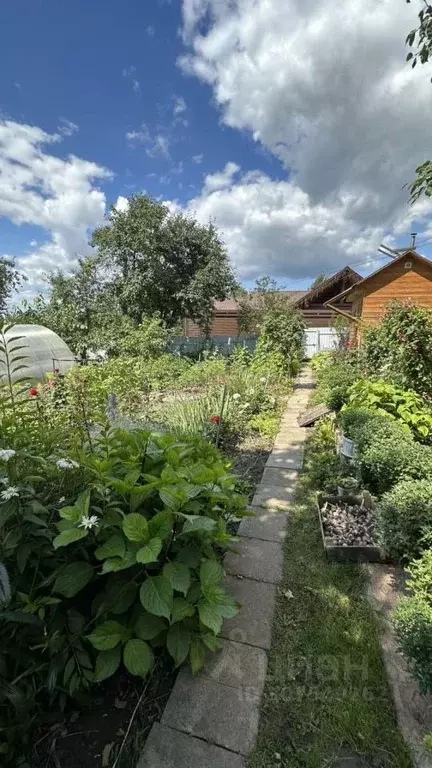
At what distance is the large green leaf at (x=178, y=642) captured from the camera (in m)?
1.23

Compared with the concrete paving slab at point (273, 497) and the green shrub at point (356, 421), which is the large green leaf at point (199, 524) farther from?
the green shrub at point (356, 421)

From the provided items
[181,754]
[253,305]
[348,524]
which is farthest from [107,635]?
[253,305]

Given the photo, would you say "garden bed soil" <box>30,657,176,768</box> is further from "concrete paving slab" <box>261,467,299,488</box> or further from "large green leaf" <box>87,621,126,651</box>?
"concrete paving slab" <box>261,467,299,488</box>

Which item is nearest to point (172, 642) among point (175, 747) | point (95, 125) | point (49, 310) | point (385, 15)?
point (175, 747)

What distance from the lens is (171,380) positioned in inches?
301

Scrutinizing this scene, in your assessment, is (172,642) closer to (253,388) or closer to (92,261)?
(253,388)

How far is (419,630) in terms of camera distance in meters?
1.24

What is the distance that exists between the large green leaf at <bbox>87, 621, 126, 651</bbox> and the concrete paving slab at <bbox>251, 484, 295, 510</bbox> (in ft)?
6.13

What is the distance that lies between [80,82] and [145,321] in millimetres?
6270

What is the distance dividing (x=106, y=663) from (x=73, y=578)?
33 cm

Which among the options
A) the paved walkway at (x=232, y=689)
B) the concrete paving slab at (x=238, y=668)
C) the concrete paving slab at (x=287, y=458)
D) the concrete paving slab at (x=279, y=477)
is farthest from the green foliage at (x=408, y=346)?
the concrete paving slab at (x=238, y=668)

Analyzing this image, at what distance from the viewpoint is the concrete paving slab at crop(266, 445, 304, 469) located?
373 centimetres

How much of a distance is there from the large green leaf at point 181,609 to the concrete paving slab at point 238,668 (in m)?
0.45

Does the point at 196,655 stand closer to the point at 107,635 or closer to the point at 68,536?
the point at 107,635
